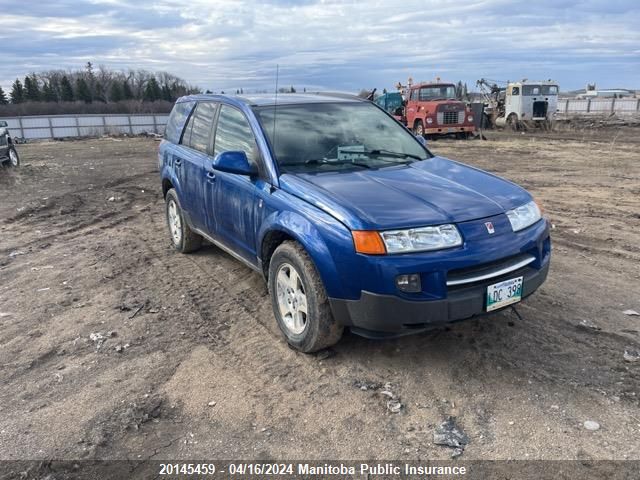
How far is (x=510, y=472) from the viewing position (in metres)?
2.64

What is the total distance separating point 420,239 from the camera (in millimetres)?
3178

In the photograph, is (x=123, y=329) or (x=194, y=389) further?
(x=123, y=329)

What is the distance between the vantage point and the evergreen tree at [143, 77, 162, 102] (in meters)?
85.1

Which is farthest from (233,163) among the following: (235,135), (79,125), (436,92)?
(79,125)

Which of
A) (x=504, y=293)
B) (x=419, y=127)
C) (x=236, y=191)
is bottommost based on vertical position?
(x=419, y=127)

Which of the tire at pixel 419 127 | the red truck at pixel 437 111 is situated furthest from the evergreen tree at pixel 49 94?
the tire at pixel 419 127

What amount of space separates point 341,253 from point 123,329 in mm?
2292

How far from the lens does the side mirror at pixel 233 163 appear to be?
4012 millimetres

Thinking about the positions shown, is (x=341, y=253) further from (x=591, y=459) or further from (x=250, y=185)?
(x=591, y=459)

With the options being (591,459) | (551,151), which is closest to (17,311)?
(591,459)

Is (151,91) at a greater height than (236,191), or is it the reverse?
(151,91)

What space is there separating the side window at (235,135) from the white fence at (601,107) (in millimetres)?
36273

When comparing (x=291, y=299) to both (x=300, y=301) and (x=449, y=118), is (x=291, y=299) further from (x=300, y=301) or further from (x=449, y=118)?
(x=449, y=118)

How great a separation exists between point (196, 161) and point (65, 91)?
8669cm
